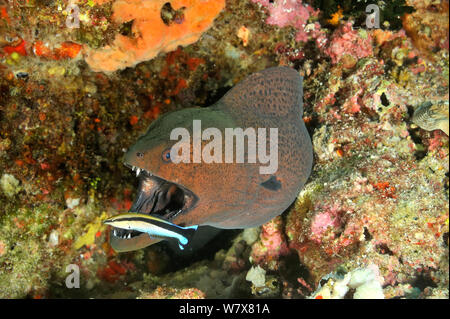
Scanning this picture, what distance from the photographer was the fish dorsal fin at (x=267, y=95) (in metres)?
2.85

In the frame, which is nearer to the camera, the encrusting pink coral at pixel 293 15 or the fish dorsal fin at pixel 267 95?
the fish dorsal fin at pixel 267 95

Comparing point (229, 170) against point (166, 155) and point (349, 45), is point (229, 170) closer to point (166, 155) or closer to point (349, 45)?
point (166, 155)

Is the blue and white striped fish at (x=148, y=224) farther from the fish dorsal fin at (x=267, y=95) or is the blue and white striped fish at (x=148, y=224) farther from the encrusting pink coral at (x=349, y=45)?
the encrusting pink coral at (x=349, y=45)

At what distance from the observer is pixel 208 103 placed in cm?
432

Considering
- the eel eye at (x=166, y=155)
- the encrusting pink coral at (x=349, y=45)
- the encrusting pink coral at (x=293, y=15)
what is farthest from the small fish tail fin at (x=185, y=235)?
the encrusting pink coral at (x=293, y=15)

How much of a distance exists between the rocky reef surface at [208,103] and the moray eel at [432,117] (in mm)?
121

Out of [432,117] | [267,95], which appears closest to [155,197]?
[267,95]

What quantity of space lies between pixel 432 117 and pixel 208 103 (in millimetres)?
2676

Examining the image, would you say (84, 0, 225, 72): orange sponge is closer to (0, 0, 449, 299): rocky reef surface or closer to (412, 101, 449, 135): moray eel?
(0, 0, 449, 299): rocky reef surface

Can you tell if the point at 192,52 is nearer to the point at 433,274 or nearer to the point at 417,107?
the point at 417,107

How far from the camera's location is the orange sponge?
9.25 ft

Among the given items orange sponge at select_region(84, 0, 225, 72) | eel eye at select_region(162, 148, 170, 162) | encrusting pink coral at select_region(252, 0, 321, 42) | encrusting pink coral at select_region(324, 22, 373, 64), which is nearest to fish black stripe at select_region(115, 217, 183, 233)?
eel eye at select_region(162, 148, 170, 162)

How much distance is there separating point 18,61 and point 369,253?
12.4 feet

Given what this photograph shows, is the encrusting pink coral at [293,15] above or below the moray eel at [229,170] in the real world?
above
